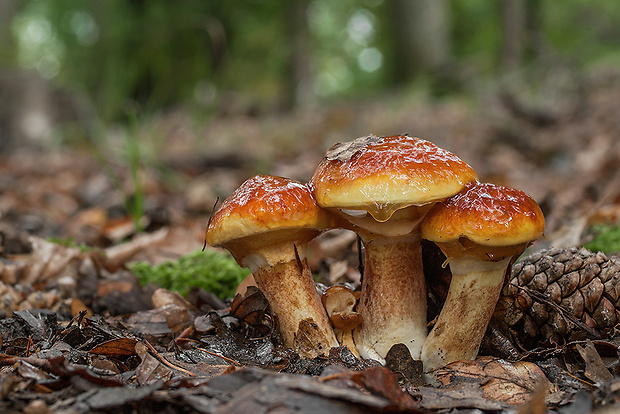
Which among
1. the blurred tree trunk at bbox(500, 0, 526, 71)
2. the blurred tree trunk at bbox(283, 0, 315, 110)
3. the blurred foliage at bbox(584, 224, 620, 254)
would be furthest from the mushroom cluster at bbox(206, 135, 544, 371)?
the blurred tree trunk at bbox(500, 0, 526, 71)

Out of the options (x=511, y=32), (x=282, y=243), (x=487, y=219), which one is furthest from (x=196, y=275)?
(x=511, y=32)

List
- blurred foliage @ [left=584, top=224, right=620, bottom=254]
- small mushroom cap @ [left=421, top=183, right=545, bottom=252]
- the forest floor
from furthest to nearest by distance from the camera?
blurred foliage @ [left=584, top=224, right=620, bottom=254]
small mushroom cap @ [left=421, top=183, right=545, bottom=252]
the forest floor

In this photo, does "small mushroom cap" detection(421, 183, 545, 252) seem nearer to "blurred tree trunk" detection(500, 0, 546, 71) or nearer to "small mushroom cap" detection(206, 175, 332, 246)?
"small mushroom cap" detection(206, 175, 332, 246)

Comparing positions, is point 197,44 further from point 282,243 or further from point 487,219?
point 487,219

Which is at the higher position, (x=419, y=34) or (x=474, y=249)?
(x=419, y=34)

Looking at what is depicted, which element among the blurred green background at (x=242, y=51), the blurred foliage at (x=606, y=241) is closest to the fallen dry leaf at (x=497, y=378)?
the blurred foliage at (x=606, y=241)
